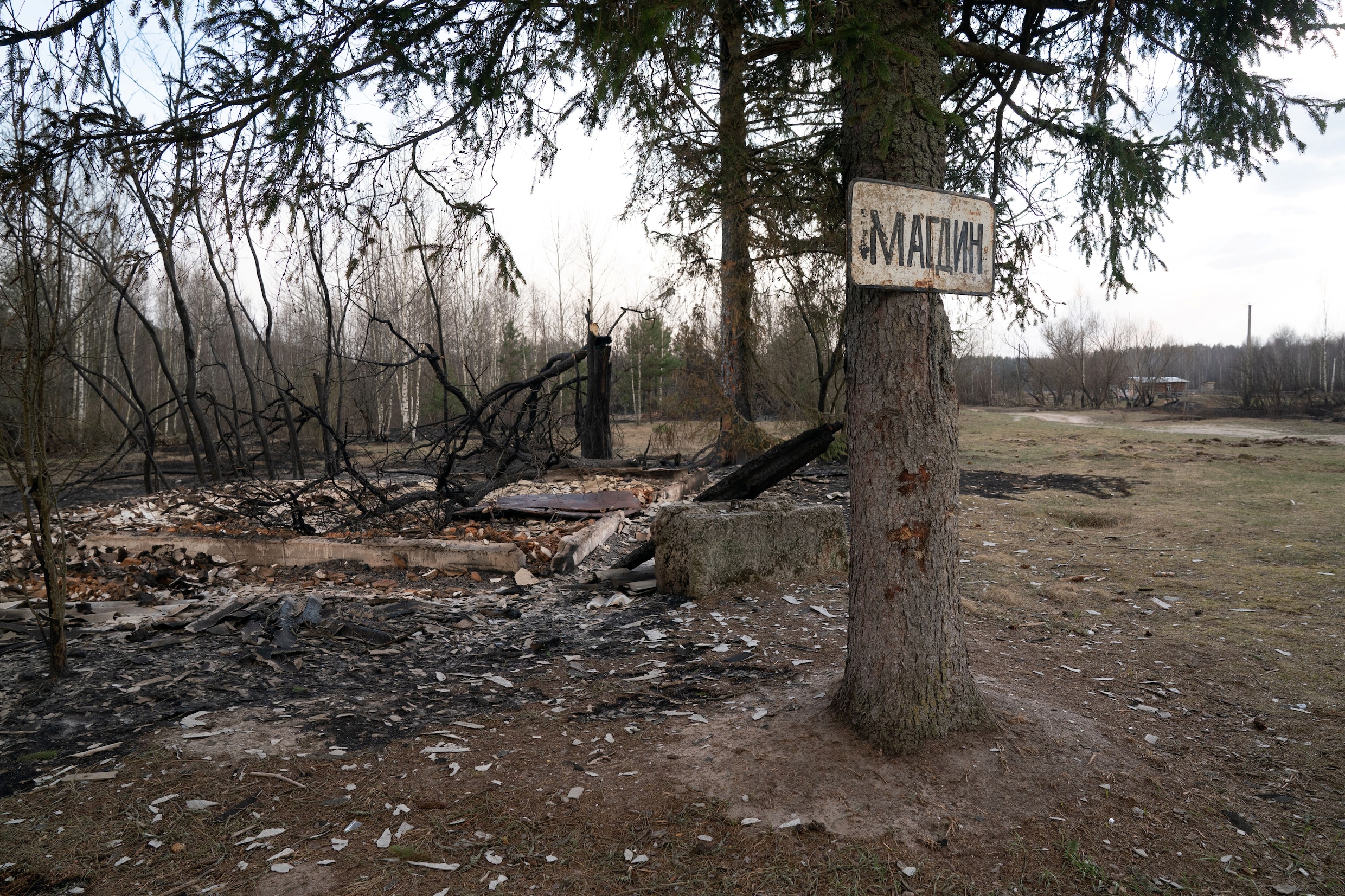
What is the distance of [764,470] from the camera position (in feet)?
20.1

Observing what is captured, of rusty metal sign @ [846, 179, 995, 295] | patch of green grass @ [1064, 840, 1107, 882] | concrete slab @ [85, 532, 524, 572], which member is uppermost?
rusty metal sign @ [846, 179, 995, 295]

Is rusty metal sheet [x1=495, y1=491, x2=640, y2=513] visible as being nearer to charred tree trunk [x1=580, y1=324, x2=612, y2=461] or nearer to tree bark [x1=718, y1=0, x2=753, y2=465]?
charred tree trunk [x1=580, y1=324, x2=612, y2=461]

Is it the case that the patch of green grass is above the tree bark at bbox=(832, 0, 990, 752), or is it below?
below

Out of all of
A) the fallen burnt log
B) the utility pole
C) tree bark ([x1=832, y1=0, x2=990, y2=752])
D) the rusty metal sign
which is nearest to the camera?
the rusty metal sign

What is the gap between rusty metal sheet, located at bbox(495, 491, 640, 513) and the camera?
8.01 metres

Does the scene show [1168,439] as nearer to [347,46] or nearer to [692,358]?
[692,358]

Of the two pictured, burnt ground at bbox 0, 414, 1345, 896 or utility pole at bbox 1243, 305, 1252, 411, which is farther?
utility pole at bbox 1243, 305, 1252, 411

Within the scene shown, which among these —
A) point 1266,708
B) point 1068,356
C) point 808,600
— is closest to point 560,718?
point 808,600

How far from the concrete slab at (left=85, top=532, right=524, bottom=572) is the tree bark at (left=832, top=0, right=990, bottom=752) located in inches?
153

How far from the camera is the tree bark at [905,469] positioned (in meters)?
2.87

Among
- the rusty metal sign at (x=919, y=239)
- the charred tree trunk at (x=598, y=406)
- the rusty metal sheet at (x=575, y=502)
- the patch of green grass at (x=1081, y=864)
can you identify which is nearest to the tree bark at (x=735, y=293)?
the charred tree trunk at (x=598, y=406)

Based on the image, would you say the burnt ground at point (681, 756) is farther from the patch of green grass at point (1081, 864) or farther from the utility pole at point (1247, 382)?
the utility pole at point (1247, 382)

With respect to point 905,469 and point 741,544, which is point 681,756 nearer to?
point 905,469

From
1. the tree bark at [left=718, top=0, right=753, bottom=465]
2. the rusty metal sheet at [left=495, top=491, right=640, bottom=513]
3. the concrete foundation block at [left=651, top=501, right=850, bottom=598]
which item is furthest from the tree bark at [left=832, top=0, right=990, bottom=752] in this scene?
the rusty metal sheet at [left=495, top=491, right=640, bottom=513]
